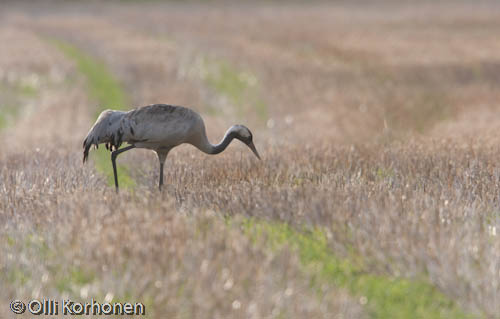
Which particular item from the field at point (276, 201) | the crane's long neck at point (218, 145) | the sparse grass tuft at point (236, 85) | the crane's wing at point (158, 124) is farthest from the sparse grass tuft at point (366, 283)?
the sparse grass tuft at point (236, 85)

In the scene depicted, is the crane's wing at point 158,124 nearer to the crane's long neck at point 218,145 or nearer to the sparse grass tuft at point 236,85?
the crane's long neck at point 218,145

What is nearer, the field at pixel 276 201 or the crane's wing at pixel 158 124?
the field at pixel 276 201

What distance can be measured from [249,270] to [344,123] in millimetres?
10699

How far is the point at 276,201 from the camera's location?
7.55 metres

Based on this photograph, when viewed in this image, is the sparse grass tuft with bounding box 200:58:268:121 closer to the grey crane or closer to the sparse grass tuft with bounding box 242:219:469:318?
the grey crane

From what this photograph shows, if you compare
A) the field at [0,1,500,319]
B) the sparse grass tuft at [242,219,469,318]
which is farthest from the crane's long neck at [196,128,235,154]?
the sparse grass tuft at [242,219,469,318]

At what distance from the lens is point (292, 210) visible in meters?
7.33

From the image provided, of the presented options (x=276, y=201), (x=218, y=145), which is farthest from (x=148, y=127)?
(x=276, y=201)

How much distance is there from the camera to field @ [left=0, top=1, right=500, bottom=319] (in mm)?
5738

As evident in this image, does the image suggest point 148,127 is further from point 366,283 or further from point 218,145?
point 366,283

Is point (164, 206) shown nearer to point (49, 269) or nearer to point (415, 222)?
point (49, 269)

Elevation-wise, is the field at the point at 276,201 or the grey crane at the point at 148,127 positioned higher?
the grey crane at the point at 148,127

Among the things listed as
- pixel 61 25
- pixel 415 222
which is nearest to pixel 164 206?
pixel 415 222

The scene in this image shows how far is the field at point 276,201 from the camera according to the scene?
5.74 meters
